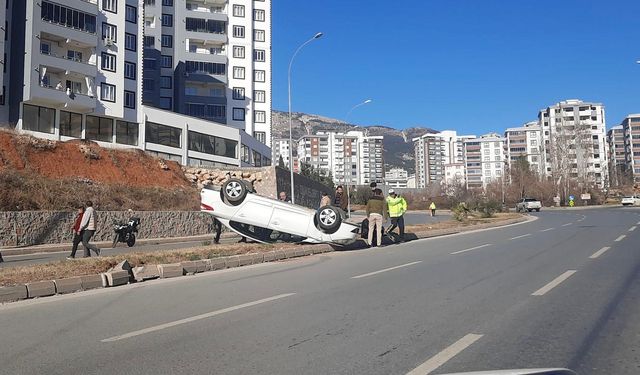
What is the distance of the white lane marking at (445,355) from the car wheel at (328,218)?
10.1 meters

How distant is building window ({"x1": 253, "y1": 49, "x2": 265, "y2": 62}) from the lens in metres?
76.4

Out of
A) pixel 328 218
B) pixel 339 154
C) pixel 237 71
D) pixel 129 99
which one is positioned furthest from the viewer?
pixel 339 154

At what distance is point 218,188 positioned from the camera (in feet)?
53.3

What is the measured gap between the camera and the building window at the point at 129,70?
53875 mm

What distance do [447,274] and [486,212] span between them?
27.8m

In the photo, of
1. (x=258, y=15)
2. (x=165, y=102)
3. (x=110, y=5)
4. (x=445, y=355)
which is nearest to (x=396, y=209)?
(x=445, y=355)

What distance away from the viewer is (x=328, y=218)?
15.8 meters

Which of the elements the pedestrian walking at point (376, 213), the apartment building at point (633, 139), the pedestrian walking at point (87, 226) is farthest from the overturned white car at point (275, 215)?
the apartment building at point (633, 139)

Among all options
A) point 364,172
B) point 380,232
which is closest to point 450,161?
point 364,172

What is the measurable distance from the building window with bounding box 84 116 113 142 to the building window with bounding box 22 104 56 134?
327 cm

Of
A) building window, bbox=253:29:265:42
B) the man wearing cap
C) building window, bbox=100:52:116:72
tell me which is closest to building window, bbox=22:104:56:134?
building window, bbox=100:52:116:72

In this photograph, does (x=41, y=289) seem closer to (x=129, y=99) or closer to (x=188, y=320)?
(x=188, y=320)

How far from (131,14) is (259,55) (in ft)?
79.5

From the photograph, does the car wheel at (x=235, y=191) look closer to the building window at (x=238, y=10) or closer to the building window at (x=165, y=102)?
the building window at (x=165, y=102)
